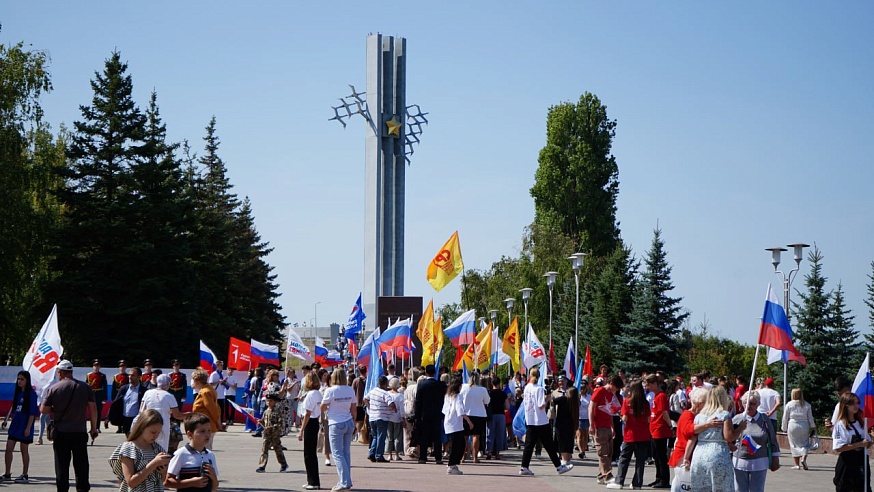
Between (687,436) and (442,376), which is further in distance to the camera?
(442,376)

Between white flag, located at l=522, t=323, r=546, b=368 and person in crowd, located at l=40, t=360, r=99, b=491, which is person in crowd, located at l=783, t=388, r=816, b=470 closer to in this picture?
white flag, located at l=522, t=323, r=546, b=368

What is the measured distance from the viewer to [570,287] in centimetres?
5797

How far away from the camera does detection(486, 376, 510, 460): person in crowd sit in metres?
22.3

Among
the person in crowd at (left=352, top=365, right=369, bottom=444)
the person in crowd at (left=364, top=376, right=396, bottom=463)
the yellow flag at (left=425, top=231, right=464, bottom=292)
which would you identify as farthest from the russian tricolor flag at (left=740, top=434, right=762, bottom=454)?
the yellow flag at (left=425, top=231, right=464, bottom=292)

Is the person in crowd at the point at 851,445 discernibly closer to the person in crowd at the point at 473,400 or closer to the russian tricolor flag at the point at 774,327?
the russian tricolor flag at the point at 774,327

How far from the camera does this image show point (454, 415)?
19406 millimetres

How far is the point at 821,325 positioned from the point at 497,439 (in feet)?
58.8

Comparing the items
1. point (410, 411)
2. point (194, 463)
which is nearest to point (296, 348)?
point (410, 411)

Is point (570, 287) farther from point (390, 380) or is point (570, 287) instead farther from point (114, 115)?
point (390, 380)

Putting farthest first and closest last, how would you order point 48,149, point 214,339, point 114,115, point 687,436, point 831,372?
point 214,339 → point 114,115 → point 48,149 → point 831,372 → point 687,436

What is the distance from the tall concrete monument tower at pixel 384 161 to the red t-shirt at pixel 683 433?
171 ft

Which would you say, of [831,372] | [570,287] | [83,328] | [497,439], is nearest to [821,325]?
[831,372]

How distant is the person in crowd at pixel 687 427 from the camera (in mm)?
10570

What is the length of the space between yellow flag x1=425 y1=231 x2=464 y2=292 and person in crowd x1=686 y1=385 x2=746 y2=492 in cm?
1667
